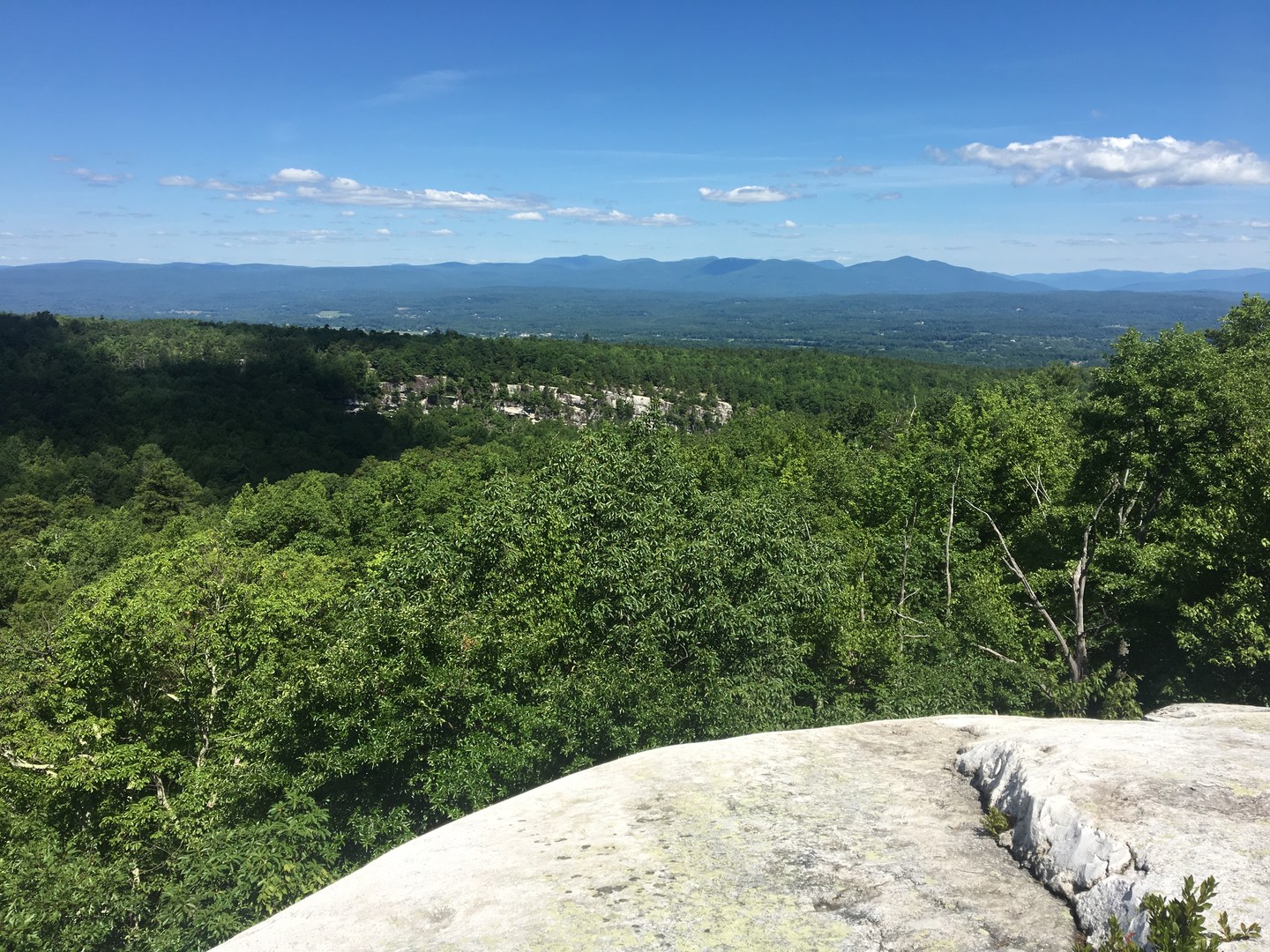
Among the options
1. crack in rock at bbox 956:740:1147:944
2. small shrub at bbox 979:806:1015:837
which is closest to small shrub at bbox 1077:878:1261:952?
crack in rock at bbox 956:740:1147:944

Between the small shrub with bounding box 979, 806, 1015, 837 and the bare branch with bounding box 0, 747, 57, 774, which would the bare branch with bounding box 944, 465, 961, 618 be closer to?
the small shrub with bounding box 979, 806, 1015, 837

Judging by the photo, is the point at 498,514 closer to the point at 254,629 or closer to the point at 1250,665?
the point at 254,629

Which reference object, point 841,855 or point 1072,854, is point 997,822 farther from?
point 841,855

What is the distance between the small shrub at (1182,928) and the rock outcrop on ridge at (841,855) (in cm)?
34

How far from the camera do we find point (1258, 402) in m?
21.7

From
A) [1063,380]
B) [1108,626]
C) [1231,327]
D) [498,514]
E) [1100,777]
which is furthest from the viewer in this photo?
[1063,380]

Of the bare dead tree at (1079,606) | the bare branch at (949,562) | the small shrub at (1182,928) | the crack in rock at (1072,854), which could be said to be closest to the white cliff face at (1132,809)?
the crack in rock at (1072,854)

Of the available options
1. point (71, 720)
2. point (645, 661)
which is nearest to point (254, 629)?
point (71, 720)

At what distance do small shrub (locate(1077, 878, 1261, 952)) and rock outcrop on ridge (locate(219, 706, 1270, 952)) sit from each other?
34 centimetres

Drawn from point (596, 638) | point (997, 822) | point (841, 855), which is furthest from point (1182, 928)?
point (596, 638)

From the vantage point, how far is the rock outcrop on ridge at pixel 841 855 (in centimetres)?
630

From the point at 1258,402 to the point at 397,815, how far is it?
2609cm

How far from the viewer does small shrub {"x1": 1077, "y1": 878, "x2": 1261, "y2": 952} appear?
4734 millimetres

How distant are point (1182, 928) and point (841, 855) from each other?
309cm
